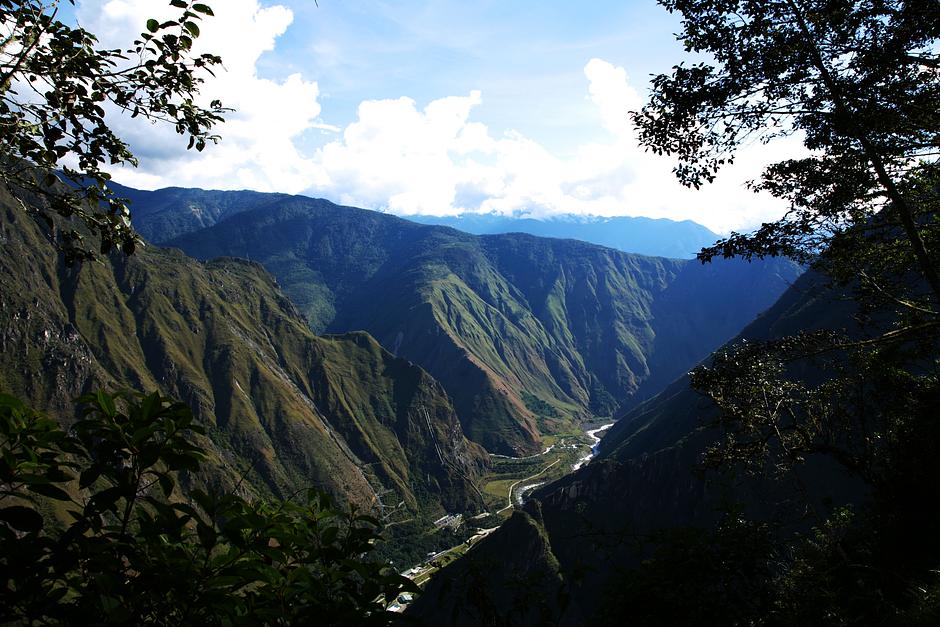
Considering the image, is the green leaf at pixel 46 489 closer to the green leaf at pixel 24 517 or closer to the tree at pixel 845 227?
the green leaf at pixel 24 517

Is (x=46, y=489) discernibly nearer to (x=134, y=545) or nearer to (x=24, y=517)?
(x=24, y=517)

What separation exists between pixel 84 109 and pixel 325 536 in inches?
202

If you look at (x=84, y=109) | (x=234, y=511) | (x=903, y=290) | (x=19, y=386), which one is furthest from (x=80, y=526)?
(x=19, y=386)

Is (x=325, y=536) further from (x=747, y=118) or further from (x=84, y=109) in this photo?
(x=747, y=118)

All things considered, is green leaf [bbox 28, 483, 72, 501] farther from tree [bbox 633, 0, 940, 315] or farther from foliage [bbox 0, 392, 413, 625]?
tree [bbox 633, 0, 940, 315]

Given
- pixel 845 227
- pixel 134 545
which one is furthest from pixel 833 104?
pixel 134 545

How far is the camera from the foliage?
3.02 m

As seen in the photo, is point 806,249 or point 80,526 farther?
point 806,249

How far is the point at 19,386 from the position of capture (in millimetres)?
168250

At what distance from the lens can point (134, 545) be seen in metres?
3.61

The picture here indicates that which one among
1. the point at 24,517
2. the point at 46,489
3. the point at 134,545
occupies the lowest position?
the point at 134,545

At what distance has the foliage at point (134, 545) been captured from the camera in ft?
9.91

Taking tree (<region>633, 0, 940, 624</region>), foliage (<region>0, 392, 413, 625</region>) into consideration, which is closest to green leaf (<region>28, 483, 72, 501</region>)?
foliage (<region>0, 392, 413, 625</region>)

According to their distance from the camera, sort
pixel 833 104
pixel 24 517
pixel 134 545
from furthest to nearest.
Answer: pixel 833 104 → pixel 134 545 → pixel 24 517
